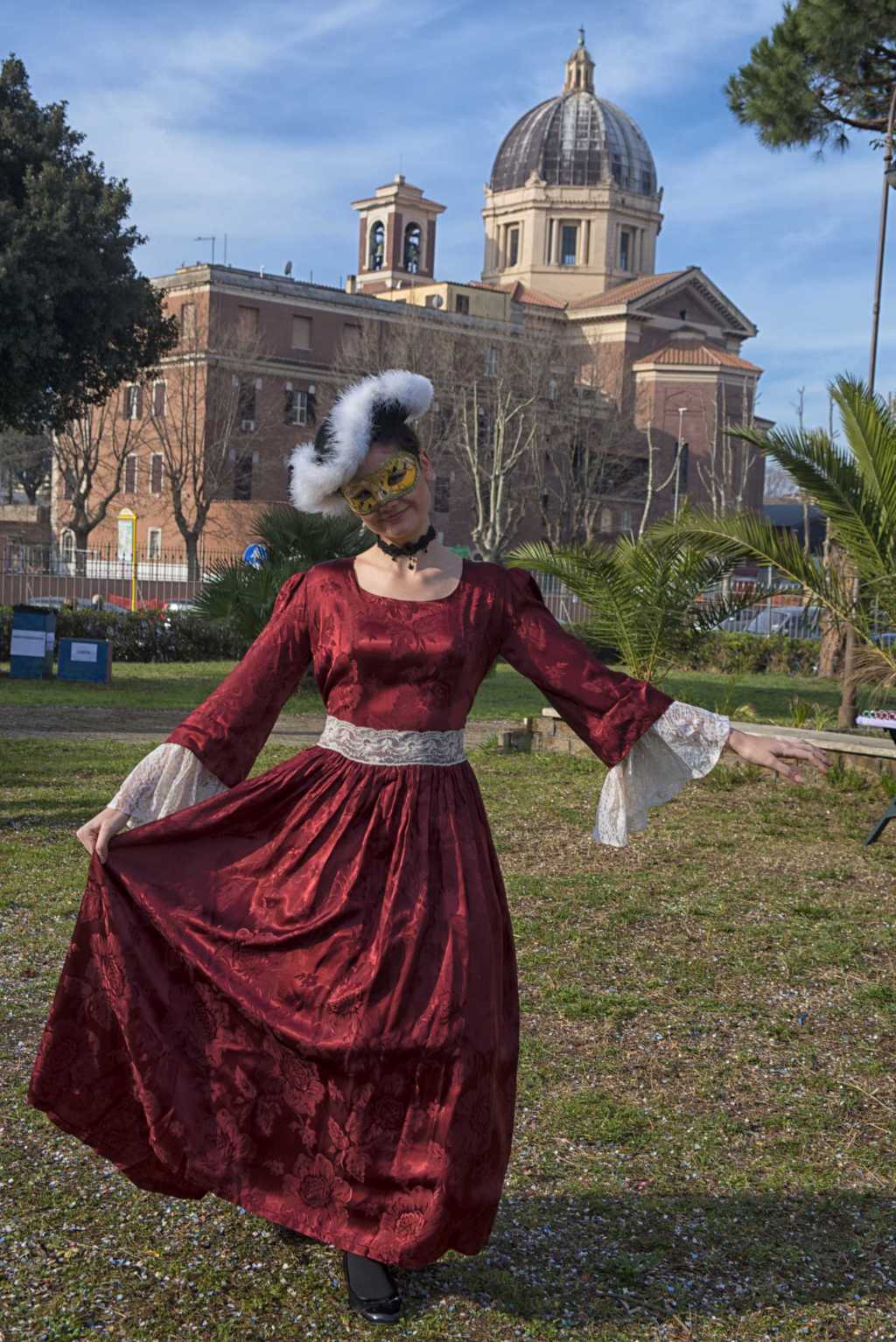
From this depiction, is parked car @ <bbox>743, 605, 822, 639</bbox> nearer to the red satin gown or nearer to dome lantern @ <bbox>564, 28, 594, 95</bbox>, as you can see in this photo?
the red satin gown

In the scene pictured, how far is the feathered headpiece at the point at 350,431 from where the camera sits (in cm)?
320

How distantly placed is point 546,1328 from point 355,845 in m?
1.08

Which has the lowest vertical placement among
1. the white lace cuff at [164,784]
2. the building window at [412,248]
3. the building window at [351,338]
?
the white lace cuff at [164,784]

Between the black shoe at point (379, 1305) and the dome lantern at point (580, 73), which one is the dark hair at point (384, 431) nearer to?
the black shoe at point (379, 1305)

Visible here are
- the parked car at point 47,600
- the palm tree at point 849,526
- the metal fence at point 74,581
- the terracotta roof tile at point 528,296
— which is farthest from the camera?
the terracotta roof tile at point 528,296

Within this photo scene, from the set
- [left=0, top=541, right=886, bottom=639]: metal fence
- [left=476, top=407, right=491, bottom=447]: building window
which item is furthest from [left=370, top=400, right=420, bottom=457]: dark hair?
[left=476, top=407, right=491, bottom=447]: building window

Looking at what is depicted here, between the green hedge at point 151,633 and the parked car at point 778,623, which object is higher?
the parked car at point 778,623

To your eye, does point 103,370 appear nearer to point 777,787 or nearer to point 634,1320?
point 777,787

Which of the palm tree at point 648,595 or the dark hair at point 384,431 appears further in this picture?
the palm tree at point 648,595

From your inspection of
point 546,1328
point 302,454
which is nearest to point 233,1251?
point 546,1328

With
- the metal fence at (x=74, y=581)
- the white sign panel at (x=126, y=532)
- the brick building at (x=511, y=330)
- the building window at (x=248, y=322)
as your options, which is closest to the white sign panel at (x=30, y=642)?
the metal fence at (x=74, y=581)

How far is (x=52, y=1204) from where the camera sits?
136 inches

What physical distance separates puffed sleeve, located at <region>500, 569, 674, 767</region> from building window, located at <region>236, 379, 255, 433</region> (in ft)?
151

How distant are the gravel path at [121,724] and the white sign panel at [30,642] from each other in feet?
10.4
